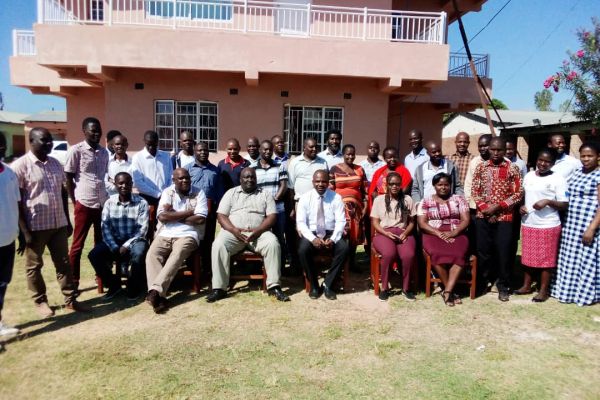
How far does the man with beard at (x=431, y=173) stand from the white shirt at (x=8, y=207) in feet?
14.0

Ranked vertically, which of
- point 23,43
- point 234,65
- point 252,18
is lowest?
point 234,65

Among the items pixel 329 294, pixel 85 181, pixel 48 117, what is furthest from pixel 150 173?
pixel 48 117

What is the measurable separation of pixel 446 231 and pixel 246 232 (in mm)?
2267

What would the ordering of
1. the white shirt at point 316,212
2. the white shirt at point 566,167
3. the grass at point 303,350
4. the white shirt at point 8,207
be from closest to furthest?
the grass at point 303,350
the white shirt at point 8,207
the white shirt at point 316,212
the white shirt at point 566,167

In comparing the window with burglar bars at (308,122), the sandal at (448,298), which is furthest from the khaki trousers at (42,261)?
the window with burglar bars at (308,122)

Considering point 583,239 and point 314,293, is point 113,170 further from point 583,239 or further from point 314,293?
point 583,239

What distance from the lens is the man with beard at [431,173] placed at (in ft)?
17.1

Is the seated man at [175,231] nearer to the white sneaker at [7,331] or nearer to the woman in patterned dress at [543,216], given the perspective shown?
the white sneaker at [7,331]

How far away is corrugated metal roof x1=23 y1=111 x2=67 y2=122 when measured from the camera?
26419 millimetres

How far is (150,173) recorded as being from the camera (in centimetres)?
529

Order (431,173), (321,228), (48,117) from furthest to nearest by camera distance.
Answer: (48,117) < (431,173) < (321,228)

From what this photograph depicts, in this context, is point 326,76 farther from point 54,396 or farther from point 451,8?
point 54,396

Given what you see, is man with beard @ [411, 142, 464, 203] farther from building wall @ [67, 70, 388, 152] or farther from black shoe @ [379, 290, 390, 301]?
building wall @ [67, 70, 388, 152]

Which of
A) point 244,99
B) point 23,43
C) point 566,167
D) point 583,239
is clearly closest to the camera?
point 583,239
